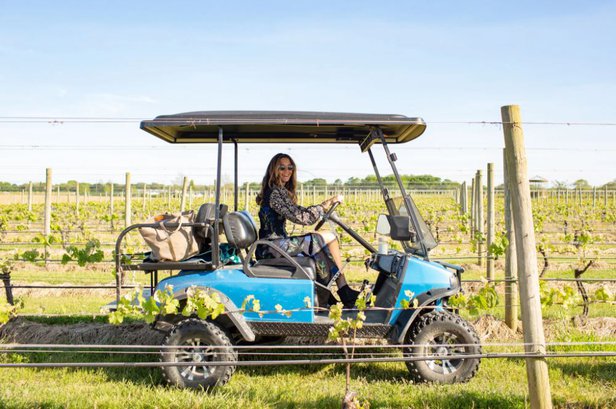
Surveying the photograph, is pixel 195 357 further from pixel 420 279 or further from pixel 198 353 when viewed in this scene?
pixel 420 279

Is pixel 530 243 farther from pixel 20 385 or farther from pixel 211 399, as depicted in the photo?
pixel 20 385

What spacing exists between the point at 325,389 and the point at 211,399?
841 mm

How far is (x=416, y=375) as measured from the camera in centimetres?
459

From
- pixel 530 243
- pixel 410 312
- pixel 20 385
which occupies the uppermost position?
pixel 530 243

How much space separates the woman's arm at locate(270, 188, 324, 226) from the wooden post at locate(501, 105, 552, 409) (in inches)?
60.3

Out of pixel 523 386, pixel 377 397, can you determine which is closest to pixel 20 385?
pixel 377 397

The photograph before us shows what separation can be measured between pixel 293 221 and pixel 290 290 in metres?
0.57

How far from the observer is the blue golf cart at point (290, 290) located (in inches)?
178

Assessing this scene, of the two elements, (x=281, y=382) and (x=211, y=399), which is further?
(x=281, y=382)

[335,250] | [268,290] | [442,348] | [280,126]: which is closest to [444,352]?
[442,348]

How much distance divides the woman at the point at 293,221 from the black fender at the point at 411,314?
1.52 ft

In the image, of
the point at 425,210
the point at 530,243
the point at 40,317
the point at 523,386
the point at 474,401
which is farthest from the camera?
the point at 425,210

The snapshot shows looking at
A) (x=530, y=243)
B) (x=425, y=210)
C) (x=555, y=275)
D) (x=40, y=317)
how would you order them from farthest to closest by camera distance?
(x=425, y=210) → (x=555, y=275) → (x=40, y=317) → (x=530, y=243)

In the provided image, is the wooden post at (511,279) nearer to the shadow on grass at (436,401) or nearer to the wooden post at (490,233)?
the wooden post at (490,233)
